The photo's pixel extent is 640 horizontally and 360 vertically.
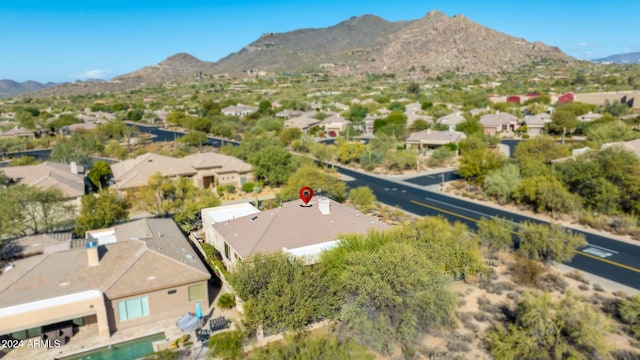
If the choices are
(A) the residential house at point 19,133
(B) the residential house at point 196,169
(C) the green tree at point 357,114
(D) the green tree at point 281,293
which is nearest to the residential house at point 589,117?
(C) the green tree at point 357,114

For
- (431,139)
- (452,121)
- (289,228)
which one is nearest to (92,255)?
(289,228)

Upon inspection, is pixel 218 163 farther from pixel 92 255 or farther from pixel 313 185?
pixel 92 255

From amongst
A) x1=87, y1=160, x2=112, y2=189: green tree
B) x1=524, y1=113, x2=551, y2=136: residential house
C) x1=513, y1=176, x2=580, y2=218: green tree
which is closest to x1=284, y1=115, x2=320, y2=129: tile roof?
x1=524, y1=113, x2=551, y2=136: residential house

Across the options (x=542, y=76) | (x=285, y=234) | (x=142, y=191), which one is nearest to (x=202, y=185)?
(x=142, y=191)

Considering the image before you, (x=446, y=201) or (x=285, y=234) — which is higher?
(x=285, y=234)

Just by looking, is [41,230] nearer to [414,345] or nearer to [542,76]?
[414,345]

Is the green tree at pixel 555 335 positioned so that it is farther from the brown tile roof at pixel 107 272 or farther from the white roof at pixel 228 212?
the white roof at pixel 228 212
